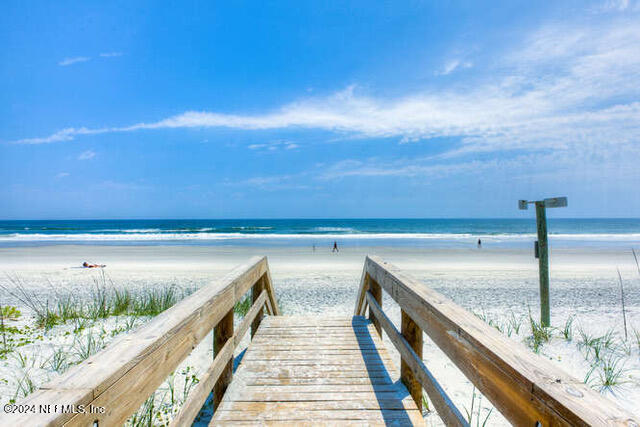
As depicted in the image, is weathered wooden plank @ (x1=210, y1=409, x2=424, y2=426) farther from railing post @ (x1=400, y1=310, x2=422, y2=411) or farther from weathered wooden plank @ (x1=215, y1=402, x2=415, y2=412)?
railing post @ (x1=400, y1=310, x2=422, y2=411)

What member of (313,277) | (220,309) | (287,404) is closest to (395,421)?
(287,404)

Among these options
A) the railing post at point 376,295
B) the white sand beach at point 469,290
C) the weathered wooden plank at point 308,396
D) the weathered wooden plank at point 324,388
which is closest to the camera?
the weathered wooden plank at point 308,396

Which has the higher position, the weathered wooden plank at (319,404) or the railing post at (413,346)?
the railing post at (413,346)

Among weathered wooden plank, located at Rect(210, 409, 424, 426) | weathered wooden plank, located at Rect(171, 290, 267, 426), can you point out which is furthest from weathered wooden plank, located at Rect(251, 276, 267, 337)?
weathered wooden plank, located at Rect(210, 409, 424, 426)

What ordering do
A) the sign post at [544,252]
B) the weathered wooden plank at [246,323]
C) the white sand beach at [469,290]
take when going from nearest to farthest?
the weathered wooden plank at [246,323], the white sand beach at [469,290], the sign post at [544,252]

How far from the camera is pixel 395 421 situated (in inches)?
89.1

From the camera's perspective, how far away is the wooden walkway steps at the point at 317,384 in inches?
91.3

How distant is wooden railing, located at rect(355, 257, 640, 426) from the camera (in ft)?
3.05

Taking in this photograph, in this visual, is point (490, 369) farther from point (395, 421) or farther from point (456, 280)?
point (456, 280)

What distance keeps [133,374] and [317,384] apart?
1844mm

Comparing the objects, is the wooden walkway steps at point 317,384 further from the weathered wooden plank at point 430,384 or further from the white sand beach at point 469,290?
the white sand beach at point 469,290

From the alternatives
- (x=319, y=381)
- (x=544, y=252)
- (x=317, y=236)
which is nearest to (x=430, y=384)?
(x=319, y=381)

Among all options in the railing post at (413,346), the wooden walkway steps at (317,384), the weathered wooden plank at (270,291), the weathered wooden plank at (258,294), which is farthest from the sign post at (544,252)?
the weathered wooden plank at (258,294)

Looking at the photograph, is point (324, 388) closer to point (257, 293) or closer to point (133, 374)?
point (133, 374)
